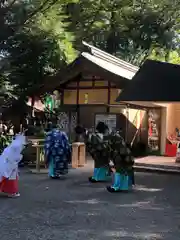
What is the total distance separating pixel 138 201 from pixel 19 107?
1026 centimetres

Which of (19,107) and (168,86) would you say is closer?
(168,86)

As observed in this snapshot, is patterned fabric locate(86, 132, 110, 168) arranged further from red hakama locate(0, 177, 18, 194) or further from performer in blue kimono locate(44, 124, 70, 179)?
red hakama locate(0, 177, 18, 194)

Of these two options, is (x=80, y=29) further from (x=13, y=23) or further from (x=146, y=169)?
(x=146, y=169)

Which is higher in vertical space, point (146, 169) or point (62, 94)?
point (62, 94)

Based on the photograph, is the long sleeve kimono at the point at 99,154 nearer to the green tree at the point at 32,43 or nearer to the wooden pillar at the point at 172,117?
the green tree at the point at 32,43

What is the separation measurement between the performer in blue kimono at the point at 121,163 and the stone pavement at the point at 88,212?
10.6 inches

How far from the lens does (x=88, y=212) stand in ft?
22.3

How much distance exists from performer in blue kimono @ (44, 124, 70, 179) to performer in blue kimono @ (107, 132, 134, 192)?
212 centimetres

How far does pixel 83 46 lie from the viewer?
1755 cm

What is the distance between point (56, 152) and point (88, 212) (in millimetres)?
3927

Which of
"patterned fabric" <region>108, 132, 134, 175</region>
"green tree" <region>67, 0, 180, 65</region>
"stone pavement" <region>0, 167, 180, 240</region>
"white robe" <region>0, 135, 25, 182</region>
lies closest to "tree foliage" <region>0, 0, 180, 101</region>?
"green tree" <region>67, 0, 180, 65</region>

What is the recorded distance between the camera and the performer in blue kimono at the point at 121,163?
8.73m

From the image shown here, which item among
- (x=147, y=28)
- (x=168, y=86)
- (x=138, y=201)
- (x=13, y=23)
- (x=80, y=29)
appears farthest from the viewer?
(x=147, y=28)

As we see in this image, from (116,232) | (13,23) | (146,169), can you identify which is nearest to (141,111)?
(146,169)
